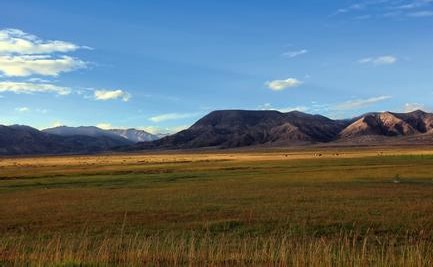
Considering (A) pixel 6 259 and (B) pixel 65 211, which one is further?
(B) pixel 65 211

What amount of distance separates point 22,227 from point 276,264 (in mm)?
15683

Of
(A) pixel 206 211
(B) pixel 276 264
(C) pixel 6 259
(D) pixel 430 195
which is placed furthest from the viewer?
(D) pixel 430 195

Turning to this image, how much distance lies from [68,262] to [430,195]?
1041 inches

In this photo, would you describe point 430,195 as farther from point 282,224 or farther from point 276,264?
point 276,264

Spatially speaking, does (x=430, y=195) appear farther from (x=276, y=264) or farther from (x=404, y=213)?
(x=276, y=264)

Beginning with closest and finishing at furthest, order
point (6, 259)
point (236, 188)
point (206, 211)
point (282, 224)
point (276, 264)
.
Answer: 1. point (276, 264)
2. point (6, 259)
3. point (282, 224)
4. point (206, 211)
5. point (236, 188)

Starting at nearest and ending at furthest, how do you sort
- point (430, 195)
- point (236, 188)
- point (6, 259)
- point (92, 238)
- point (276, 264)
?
point (276, 264) < point (6, 259) < point (92, 238) < point (430, 195) < point (236, 188)

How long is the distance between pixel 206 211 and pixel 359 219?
783cm

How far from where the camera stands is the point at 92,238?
19.3m

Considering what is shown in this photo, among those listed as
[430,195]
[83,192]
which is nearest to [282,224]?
[430,195]

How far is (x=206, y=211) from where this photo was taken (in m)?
26.5

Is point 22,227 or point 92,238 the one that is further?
point 22,227

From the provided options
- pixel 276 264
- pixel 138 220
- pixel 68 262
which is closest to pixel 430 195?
pixel 138 220

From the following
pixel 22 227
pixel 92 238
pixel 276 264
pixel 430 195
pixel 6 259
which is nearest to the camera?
pixel 276 264
